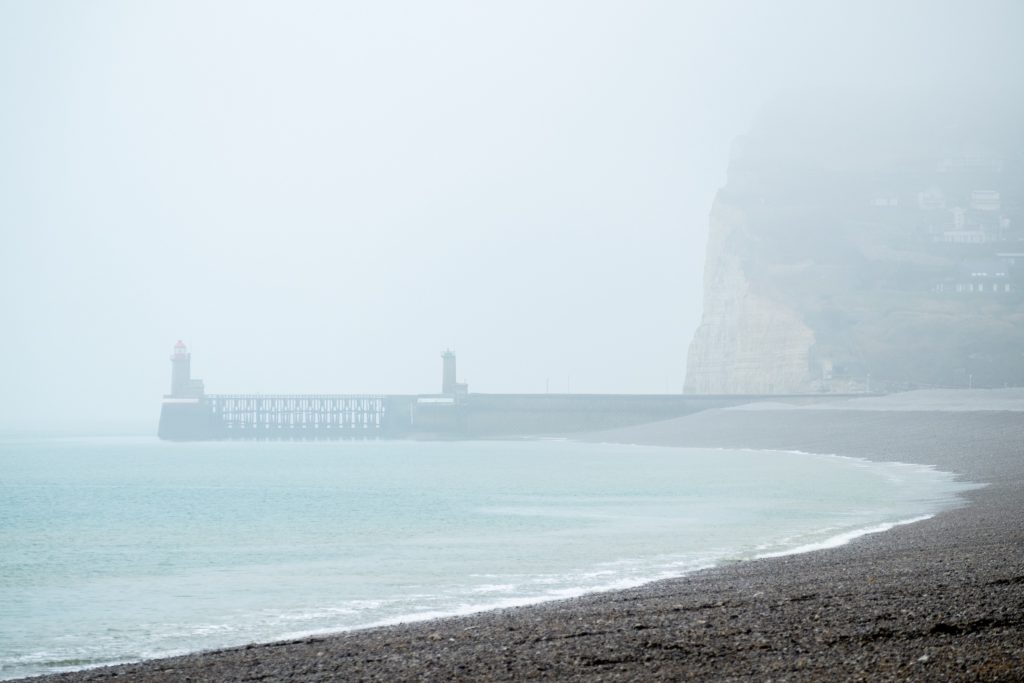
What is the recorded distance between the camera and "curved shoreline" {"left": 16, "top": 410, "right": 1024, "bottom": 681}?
31.7ft

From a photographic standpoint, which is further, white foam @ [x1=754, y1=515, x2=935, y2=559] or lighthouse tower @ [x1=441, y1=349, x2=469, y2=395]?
lighthouse tower @ [x1=441, y1=349, x2=469, y2=395]

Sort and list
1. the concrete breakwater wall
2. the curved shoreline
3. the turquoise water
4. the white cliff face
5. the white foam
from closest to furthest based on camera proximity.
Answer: the curved shoreline < the turquoise water < the white foam < the concrete breakwater wall < the white cliff face

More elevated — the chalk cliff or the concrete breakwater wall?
the chalk cliff

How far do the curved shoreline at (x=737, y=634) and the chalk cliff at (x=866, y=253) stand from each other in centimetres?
9348

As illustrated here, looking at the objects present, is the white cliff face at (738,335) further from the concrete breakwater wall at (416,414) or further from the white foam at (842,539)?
the white foam at (842,539)

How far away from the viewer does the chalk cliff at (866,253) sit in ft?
362

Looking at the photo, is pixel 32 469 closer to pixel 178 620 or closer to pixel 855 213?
pixel 178 620

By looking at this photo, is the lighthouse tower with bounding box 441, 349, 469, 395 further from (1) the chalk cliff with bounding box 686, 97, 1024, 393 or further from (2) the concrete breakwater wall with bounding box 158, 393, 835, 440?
(1) the chalk cliff with bounding box 686, 97, 1024, 393

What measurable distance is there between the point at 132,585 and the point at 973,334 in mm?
104477

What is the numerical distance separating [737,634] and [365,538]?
53.9ft

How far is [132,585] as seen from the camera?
64.4 ft

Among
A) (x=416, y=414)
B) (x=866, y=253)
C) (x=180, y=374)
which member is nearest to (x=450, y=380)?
(x=416, y=414)

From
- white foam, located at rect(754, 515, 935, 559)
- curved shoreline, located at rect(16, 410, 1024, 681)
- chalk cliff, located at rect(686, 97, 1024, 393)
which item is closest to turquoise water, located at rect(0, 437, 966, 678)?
white foam, located at rect(754, 515, 935, 559)

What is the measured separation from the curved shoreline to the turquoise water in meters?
1.85
